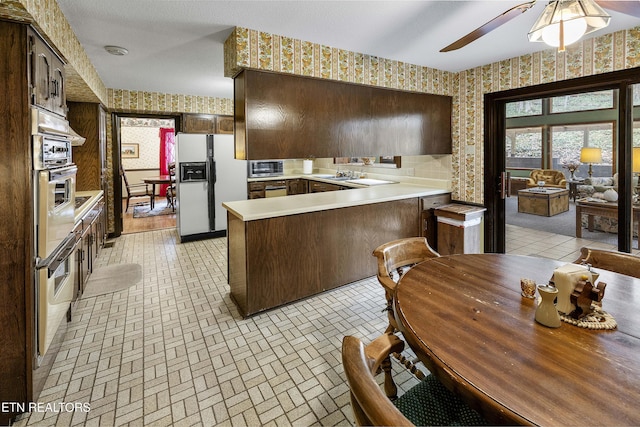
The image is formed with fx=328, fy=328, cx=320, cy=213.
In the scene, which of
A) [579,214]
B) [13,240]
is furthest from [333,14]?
[579,214]

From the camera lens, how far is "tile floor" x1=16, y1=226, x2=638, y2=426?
171 cm

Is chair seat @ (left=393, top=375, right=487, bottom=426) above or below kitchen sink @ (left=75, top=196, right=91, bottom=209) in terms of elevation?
below

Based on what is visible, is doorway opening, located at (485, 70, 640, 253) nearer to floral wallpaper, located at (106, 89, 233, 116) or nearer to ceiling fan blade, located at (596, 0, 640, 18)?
ceiling fan blade, located at (596, 0, 640, 18)

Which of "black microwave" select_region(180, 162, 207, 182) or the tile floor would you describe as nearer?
the tile floor

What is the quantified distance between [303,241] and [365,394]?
7.21 feet

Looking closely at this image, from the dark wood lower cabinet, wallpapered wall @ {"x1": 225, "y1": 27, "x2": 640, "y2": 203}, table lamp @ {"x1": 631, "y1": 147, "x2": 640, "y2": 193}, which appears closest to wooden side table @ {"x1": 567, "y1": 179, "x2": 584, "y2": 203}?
wallpapered wall @ {"x1": 225, "y1": 27, "x2": 640, "y2": 203}

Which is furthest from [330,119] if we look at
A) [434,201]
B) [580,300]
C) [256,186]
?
[256,186]

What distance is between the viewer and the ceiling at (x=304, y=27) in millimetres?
2332

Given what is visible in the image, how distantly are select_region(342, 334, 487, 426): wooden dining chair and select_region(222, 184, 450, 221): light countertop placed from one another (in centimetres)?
172

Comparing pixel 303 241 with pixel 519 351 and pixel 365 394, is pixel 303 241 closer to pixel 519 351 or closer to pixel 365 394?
pixel 519 351

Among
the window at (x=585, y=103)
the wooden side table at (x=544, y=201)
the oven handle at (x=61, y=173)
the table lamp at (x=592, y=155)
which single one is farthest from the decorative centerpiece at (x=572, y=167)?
the oven handle at (x=61, y=173)

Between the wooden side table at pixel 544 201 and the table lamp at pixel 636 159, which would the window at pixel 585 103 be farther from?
the table lamp at pixel 636 159

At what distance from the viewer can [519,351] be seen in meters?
0.99

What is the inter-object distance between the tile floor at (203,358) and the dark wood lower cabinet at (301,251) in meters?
0.14
